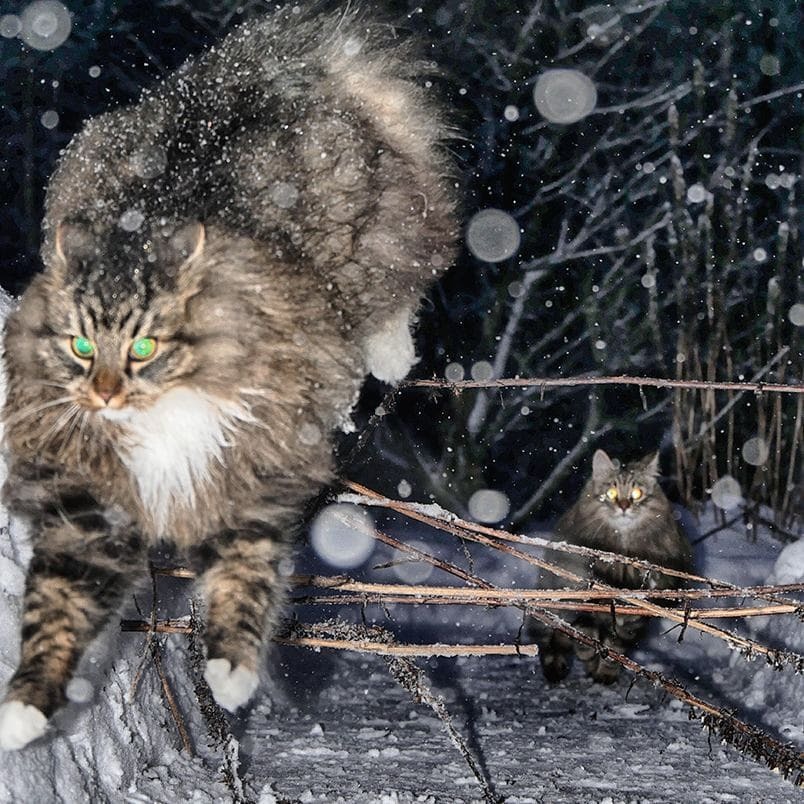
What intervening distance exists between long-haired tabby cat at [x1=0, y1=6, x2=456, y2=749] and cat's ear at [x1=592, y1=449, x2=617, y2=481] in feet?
10.1

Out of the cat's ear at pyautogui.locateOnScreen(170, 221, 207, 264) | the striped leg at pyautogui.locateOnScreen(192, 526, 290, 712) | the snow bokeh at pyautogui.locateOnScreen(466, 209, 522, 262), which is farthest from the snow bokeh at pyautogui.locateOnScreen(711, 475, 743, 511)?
the cat's ear at pyautogui.locateOnScreen(170, 221, 207, 264)

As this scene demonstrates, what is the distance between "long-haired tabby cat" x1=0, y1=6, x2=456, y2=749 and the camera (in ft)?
6.70

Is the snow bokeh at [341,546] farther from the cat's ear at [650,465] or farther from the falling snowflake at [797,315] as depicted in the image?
the falling snowflake at [797,315]

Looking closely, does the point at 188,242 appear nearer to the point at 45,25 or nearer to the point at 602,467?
the point at 602,467

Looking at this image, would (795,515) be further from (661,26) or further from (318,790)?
(318,790)

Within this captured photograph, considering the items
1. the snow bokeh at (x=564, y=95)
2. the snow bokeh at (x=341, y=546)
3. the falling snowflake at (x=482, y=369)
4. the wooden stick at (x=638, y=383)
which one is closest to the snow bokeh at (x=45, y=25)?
the snow bokeh at (x=564, y=95)

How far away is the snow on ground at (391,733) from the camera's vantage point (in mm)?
2516

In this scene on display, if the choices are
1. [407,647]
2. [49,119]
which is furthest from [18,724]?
[49,119]

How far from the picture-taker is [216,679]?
6.70ft

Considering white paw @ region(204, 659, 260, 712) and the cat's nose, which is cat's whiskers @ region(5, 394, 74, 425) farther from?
white paw @ region(204, 659, 260, 712)

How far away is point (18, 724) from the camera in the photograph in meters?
1.93

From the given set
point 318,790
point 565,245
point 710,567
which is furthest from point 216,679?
point 565,245

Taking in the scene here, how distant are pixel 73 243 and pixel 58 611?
2.69 ft

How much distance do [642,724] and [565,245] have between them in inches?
225
